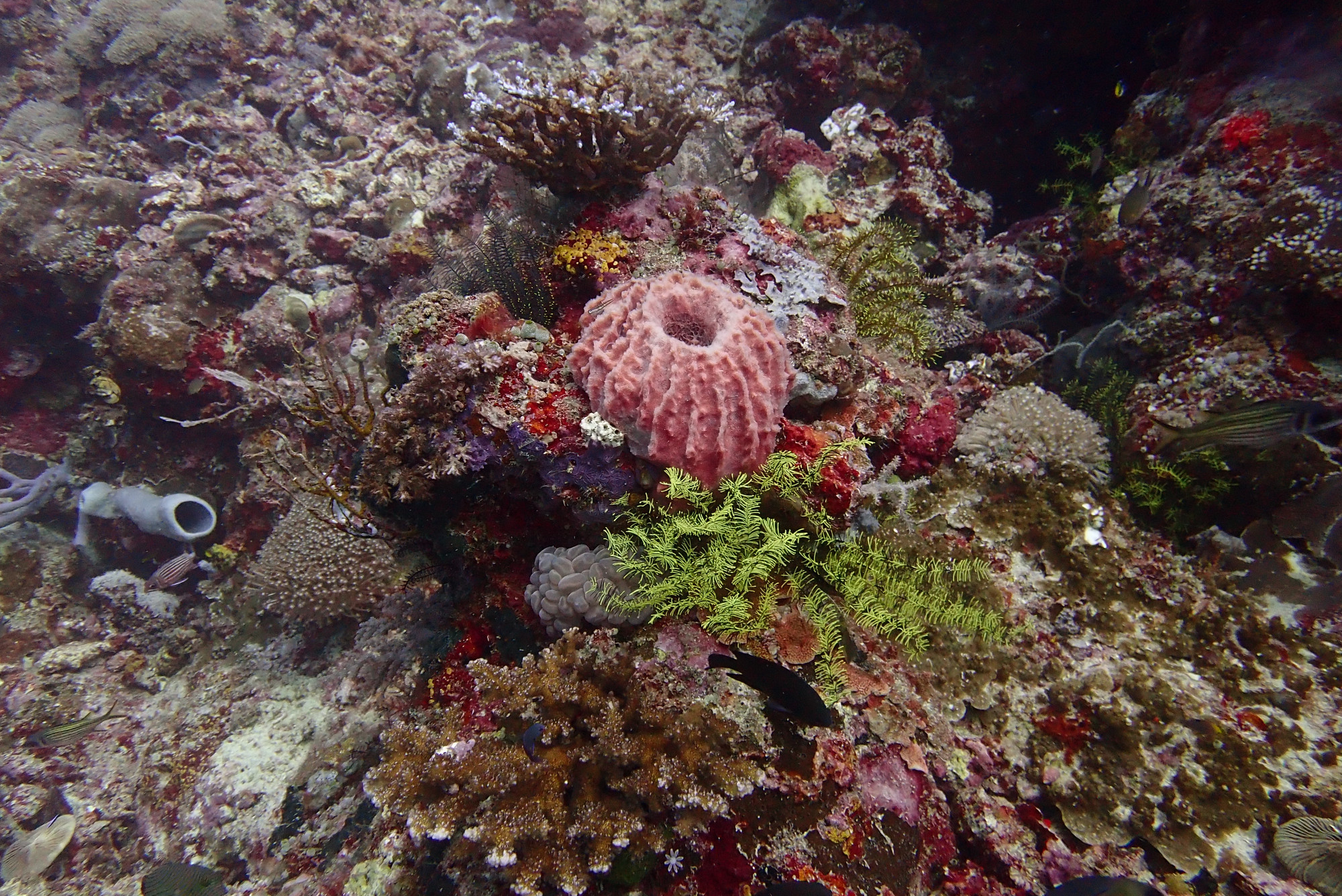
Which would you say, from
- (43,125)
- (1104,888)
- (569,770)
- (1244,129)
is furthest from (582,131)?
(43,125)

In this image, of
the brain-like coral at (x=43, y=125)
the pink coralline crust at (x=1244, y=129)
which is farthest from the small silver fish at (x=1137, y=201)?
the brain-like coral at (x=43, y=125)

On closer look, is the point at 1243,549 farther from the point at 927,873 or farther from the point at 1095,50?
the point at 1095,50

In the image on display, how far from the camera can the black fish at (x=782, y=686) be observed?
91.8 inches

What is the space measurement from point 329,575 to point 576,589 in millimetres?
3020

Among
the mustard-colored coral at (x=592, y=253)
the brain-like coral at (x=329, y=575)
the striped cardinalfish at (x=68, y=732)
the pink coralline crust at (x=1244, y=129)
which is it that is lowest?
the striped cardinalfish at (x=68, y=732)

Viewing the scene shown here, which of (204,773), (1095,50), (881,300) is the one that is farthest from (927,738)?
(1095,50)

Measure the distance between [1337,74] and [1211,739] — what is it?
497 cm

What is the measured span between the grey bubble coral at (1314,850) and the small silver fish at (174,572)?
9.57m

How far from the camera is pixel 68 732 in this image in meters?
5.43

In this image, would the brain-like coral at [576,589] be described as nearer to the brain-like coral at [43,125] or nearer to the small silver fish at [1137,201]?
the small silver fish at [1137,201]

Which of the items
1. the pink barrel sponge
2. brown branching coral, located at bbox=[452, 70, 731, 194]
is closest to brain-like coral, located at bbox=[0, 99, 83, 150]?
brown branching coral, located at bbox=[452, 70, 731, 194]

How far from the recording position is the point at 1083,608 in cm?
340

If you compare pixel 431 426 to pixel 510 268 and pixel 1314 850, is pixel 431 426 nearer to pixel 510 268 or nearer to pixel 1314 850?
pixel 510 268

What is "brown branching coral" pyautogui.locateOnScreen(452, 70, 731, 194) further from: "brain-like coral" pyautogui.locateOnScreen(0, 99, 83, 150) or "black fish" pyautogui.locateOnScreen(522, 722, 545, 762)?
"brain-like coral" pyautogui.locateOnScreen(0, 99, 83, 150)
